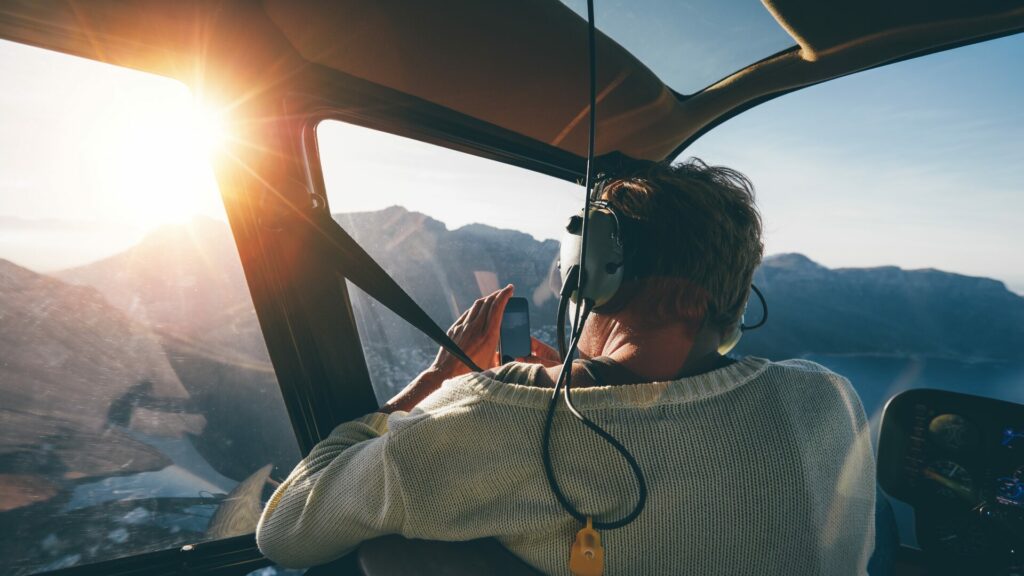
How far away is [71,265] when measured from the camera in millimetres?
1098

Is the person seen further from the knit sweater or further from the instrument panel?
the instrument panel

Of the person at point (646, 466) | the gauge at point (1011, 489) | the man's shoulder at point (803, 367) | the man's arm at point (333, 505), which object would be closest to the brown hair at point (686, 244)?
the person at point (646, 466)

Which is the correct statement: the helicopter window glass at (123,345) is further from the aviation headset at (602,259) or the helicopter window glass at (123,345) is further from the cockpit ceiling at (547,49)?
the aviation headset at (602,259)

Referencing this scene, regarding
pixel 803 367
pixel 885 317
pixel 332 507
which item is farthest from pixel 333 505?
pixel 885 317

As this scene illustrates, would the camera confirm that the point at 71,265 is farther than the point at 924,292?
No

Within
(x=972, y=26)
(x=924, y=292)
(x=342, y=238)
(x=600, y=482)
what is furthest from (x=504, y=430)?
(x=924, y=292)

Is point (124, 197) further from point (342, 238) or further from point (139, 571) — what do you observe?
point (139, 571)

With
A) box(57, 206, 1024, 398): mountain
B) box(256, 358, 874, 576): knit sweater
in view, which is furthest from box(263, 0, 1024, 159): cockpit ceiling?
box(256, 358, 874, 576): knit sweater

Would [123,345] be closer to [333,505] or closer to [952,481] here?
[333,505]

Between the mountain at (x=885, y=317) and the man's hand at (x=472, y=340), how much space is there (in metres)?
1.37

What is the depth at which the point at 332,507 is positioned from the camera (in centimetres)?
83

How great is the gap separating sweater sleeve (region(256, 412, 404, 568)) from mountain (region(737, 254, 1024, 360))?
6.22ft

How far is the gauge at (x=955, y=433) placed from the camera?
1212 millimetres

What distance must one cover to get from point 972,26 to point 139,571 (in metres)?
2.99
